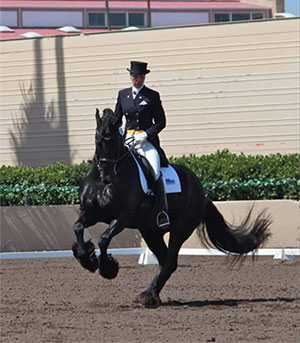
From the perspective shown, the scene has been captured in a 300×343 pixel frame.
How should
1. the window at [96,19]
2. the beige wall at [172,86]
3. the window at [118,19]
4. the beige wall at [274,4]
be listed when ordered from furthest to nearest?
the beige wall at [274,4]
the window at [118,19]
the window at [96,19]
the beige wall at [172,86]

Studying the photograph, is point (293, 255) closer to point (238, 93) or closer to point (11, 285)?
point (11, 285)

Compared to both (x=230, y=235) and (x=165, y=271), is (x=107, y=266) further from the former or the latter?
(x=230, y=235)

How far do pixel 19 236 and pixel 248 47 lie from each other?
7498 mm

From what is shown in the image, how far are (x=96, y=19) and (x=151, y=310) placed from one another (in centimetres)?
3757

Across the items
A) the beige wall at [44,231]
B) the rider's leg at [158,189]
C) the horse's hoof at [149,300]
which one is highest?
the rider's leg at [158,189]

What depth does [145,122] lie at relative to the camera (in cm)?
1026

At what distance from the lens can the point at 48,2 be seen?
46.4 m

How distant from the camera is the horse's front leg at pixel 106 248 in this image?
363 inches

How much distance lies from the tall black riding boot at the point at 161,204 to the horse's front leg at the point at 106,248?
0.69m

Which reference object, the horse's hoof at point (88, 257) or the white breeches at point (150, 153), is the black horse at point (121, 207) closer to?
the horse's hoof at point (88, 257)

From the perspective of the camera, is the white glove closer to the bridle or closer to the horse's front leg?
the bridle

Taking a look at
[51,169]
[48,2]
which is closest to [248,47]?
[51,169]

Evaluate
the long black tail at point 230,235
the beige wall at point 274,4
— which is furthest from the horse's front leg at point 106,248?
the beige wall at point 274,4

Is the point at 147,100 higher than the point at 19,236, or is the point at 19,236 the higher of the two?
the point at 147,100
